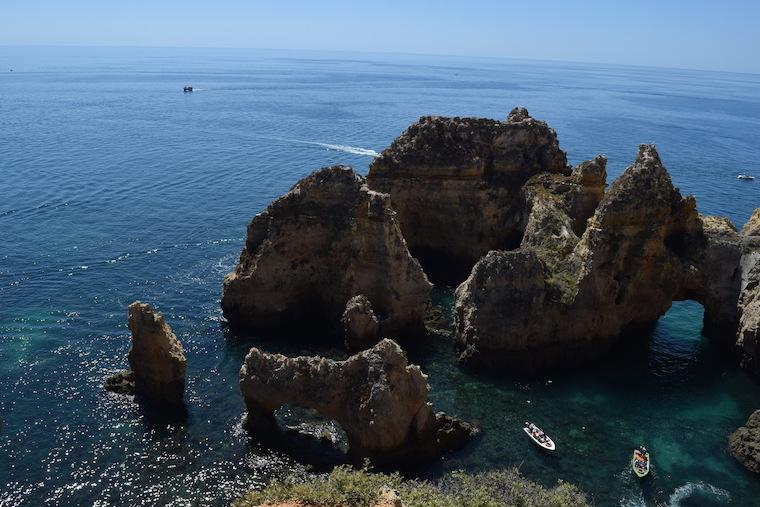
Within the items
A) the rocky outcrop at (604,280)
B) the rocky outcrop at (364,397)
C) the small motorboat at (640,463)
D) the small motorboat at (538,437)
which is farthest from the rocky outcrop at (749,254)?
the rocky outcrop at (364,397)

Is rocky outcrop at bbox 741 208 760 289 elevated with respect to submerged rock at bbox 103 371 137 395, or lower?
elevated

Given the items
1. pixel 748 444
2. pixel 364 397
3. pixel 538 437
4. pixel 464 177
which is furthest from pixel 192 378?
pixel 748 444

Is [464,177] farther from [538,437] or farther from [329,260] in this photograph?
[538,437]

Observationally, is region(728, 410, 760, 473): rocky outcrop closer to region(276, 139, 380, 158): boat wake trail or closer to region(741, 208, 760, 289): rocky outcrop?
region(741, 208, 760, 289): rocky outcrop

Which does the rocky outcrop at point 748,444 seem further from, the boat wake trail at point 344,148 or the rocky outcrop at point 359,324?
the boat wake trail at point 344,148

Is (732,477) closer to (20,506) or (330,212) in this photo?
(330,212)

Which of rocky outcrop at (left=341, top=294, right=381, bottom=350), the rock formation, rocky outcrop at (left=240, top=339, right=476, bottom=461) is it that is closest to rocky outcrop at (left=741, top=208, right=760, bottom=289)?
rocky outcrop at (left=240, top=339, right=476, bottom=461)
